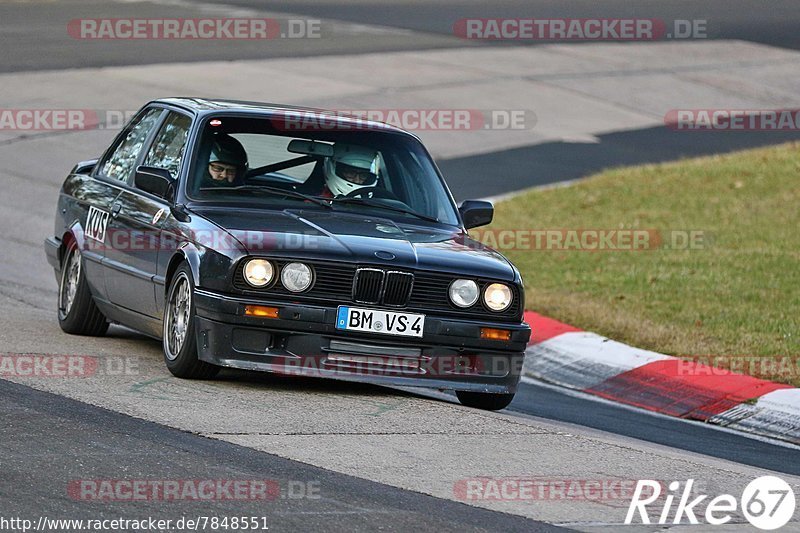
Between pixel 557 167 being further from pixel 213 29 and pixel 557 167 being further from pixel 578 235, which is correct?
pixel 213 29

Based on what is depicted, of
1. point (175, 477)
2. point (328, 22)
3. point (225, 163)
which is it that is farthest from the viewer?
point (328, 22)

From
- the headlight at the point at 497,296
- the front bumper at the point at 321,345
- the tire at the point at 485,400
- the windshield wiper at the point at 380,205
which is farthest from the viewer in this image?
the windshield wiper at the point at 380,205

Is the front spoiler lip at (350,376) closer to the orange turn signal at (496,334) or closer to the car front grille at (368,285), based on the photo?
the orange turn signal at (496,334)

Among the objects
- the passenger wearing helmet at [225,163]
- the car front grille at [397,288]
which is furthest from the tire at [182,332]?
the car front grille at [397,288]

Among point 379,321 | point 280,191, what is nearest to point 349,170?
point 280,191

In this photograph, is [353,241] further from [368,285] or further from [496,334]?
[496,334]

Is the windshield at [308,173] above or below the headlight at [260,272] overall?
above

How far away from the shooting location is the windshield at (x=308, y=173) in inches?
A: 344

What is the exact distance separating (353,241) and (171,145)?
1827 millimetres

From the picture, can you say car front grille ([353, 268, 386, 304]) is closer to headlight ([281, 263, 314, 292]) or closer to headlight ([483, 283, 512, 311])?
headlight ([281, 263, 314, 292])

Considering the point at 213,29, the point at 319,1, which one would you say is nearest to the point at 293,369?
the point at 213,29

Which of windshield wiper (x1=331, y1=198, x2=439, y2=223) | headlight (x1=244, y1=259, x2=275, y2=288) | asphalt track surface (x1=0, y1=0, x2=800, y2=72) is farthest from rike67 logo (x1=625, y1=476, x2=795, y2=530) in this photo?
asphalt track surface (x1=0, y1=0, x2=800, y2=72)

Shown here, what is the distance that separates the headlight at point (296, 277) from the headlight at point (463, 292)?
75 centimetres

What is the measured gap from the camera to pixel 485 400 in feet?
27.8
